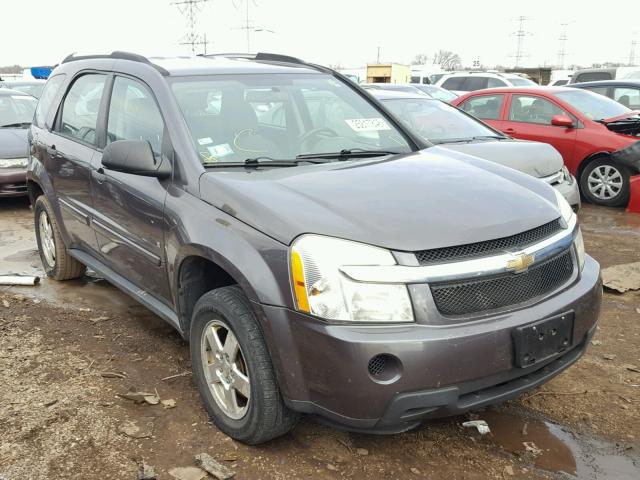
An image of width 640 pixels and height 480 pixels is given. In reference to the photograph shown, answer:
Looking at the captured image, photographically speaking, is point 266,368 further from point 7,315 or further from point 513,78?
point 513,78

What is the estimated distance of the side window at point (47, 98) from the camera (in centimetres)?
495

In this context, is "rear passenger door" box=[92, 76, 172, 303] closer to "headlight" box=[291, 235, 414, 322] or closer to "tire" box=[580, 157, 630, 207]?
"headlight" box=[291, 235, 414, 322]

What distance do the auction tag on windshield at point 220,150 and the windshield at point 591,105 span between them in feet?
21.7

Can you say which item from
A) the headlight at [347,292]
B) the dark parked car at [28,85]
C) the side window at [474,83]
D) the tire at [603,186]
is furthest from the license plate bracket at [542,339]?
the side window at [474,83]

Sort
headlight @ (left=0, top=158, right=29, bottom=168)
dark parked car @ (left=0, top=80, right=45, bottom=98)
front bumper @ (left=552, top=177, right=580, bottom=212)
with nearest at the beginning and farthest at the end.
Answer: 1. front bumper @ (left=552, top=177, right=580, bottom=212)
2. headlight @ (left=0, top=158, right=29, bottom=168)
3. dark parked car @ (left=0, top=80, right=45, bottom=98)

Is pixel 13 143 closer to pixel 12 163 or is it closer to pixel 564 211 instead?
pixel 12 163

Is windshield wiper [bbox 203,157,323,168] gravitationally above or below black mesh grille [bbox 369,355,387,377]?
above

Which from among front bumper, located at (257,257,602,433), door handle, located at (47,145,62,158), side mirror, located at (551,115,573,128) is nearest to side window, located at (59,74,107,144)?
door handle, located at (47,145,62,158)

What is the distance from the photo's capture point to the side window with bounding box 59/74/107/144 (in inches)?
166

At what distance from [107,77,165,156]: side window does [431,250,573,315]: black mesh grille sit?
181 cm

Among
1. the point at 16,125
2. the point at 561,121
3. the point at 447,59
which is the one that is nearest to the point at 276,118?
the point at 561,121

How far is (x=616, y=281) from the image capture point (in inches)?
196

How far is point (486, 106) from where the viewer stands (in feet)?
30.3

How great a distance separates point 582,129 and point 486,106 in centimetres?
152
